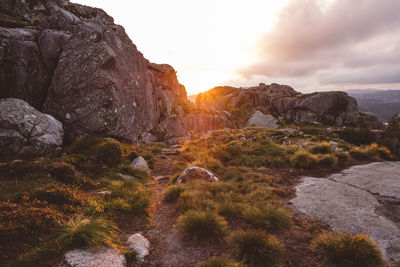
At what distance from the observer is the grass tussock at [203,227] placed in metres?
5.22

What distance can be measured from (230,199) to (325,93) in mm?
93099

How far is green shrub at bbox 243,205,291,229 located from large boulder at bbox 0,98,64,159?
11.4 meters

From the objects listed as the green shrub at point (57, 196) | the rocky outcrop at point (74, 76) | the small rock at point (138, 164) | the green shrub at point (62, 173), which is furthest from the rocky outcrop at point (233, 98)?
the green shrub at point (57, 196)

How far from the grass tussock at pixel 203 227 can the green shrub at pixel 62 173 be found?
5398mm

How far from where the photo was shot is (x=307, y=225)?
582 centimetres

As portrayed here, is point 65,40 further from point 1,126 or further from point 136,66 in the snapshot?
point 1,126

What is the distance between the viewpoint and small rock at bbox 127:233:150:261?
182 inches

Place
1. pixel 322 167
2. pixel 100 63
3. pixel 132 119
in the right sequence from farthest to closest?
pixel 132 119
pixel 100 63
pixel 322 167

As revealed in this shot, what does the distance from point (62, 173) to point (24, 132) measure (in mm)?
4567

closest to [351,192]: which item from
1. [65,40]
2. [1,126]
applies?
[1,126]

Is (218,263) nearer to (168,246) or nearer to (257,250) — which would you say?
(257,250)

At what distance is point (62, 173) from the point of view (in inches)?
306

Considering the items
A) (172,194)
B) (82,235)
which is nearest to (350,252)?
(172,194)

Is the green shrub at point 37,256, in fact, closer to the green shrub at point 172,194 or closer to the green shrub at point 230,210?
the green shrub at point 172,194
